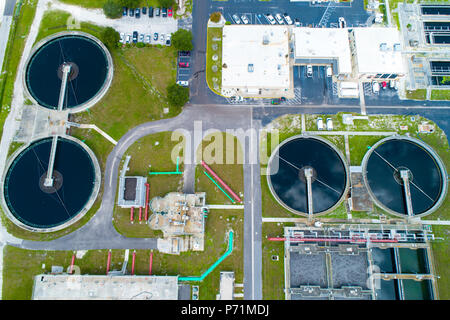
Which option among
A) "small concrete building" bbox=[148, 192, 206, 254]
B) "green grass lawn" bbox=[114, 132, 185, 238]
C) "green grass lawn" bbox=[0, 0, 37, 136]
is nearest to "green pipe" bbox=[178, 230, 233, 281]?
"small concrete building" bbox=[148, 192, 206, 254]

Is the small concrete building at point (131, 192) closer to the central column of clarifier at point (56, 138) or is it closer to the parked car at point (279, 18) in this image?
Result: the central column of clarifier at point (56, 138)

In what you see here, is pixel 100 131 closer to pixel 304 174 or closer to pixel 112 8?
pixel 112 8

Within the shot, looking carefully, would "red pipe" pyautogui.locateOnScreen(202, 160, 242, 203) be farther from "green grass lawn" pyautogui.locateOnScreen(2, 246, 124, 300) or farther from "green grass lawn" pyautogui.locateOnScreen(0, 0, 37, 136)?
"green grass lawn" pyautogui.locateOnScreen(0, 0, 37, 136)

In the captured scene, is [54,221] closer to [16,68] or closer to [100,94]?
[100,94]

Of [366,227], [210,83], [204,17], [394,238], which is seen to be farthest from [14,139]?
[394,238]

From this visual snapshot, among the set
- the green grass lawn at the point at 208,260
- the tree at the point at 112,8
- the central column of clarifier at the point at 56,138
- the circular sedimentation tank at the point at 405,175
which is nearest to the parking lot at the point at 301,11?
the tree at the point at 112,8

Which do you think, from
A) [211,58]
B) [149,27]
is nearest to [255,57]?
[211,58]
